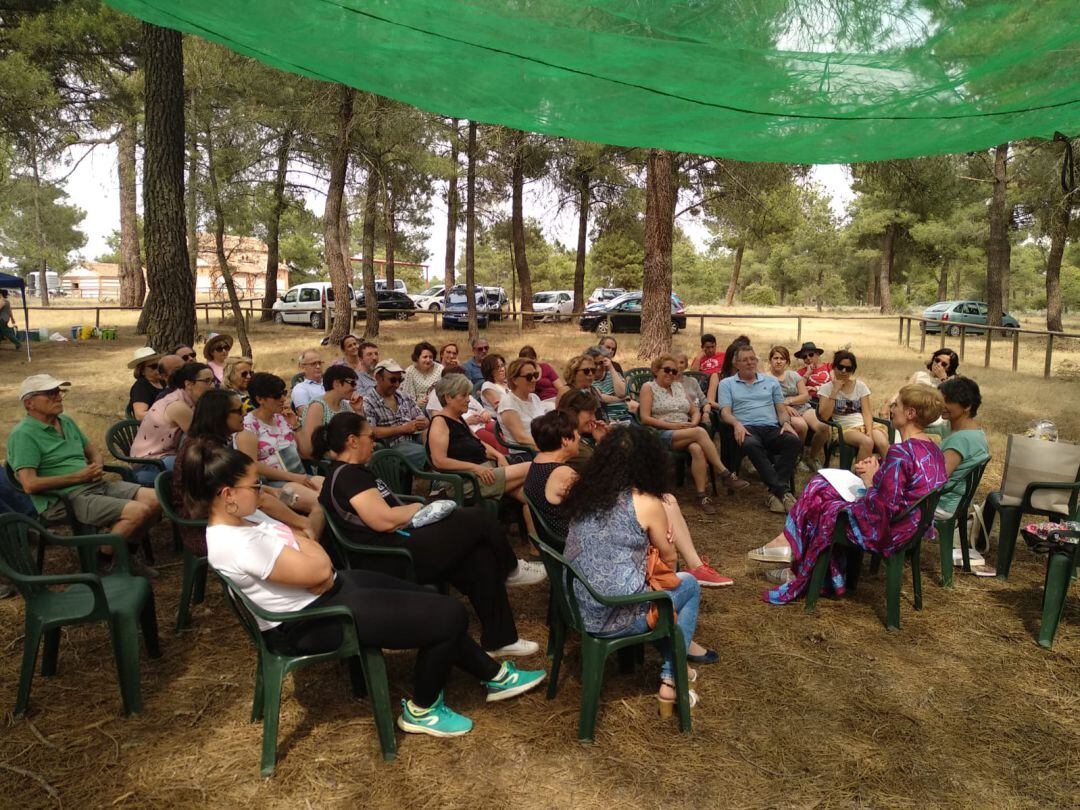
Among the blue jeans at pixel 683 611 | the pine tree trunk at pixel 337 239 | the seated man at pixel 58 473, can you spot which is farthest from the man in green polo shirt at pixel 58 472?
the pine tree trunk at pixel 337 239

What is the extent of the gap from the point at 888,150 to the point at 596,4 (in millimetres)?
2134

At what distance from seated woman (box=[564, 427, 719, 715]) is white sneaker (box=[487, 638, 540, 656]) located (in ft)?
1.99

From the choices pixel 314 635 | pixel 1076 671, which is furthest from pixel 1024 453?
pixel 314 635

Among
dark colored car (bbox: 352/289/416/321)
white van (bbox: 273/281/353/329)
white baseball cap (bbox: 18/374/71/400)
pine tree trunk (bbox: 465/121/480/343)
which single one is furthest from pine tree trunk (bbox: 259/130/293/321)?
white baseball cap (bbox: 18/374/71/400)

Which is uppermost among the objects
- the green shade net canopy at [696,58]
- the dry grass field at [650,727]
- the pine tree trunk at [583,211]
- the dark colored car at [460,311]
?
the pine tree trunk at [583,211]

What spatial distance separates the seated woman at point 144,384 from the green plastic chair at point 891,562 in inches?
161

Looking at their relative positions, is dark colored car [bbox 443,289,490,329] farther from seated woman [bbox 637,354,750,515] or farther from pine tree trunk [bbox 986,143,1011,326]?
seated woman [bbox 637,354,750,515]

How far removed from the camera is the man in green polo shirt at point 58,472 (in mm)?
3496

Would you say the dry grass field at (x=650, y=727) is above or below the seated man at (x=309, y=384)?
below

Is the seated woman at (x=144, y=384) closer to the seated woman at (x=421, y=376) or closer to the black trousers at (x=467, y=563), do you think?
the seated woman at (x=421, y=376)

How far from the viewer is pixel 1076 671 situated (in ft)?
9.86

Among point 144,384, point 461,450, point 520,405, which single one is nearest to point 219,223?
point 144,384

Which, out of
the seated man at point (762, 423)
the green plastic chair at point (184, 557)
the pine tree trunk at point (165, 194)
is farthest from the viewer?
the pine tree trunk at point (165, 194)

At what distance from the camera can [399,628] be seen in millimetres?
2428
